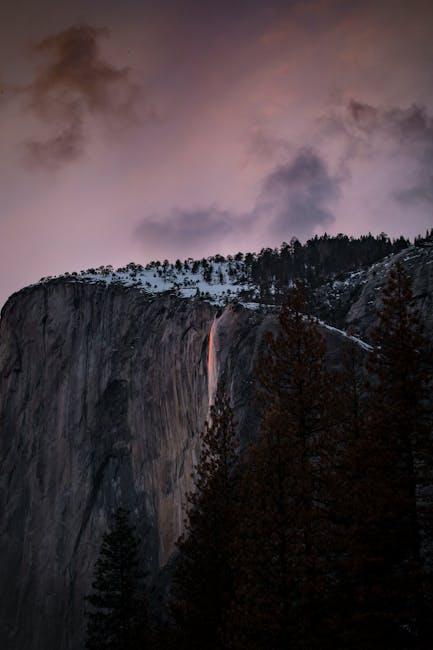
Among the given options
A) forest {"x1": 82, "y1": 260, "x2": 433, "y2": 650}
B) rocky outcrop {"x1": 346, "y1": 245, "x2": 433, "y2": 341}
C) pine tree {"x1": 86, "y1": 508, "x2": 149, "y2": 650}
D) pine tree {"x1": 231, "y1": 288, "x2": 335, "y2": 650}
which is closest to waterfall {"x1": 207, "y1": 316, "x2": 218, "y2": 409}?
rocky outcrop {"x1": 346, "y1": 245, "x2": 433, "y2": 341}

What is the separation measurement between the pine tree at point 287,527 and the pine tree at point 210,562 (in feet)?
10.2

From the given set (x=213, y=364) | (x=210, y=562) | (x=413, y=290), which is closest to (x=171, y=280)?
(x=213, y=364)

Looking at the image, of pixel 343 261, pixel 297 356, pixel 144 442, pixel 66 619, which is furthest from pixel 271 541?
pixel 343 261

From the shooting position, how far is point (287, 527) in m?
15.6

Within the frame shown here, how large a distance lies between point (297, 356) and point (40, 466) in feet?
166

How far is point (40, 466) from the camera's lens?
62.3m

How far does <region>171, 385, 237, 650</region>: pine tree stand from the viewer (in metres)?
19.7

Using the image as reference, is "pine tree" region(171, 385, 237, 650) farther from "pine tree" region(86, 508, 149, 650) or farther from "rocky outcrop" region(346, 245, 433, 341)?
"rocky outcrop" region(346, 245, 433, 341)

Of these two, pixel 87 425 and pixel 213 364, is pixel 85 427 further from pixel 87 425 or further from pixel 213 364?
pixel 213 364

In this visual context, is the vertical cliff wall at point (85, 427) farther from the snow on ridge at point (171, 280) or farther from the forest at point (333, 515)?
the forest at point (333, 515)

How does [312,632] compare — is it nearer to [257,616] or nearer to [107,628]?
[257,616]

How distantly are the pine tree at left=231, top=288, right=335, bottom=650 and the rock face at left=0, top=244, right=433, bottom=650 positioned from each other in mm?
18092

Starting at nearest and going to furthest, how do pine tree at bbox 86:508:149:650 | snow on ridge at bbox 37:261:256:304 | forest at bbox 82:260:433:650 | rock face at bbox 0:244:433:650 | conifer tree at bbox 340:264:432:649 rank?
conifer tree at bbox 340:264:432:649 < forest at bbox 82:260:433:650 < pine tree at bbox 86:508:149:650 < rock face at bbox 0:244:433:650 < snow on ridge at bbox 37:261:256:304

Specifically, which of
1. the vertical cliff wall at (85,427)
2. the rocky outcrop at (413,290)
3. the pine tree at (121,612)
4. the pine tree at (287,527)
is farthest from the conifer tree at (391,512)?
the vertical cliff wall at (85,427)
